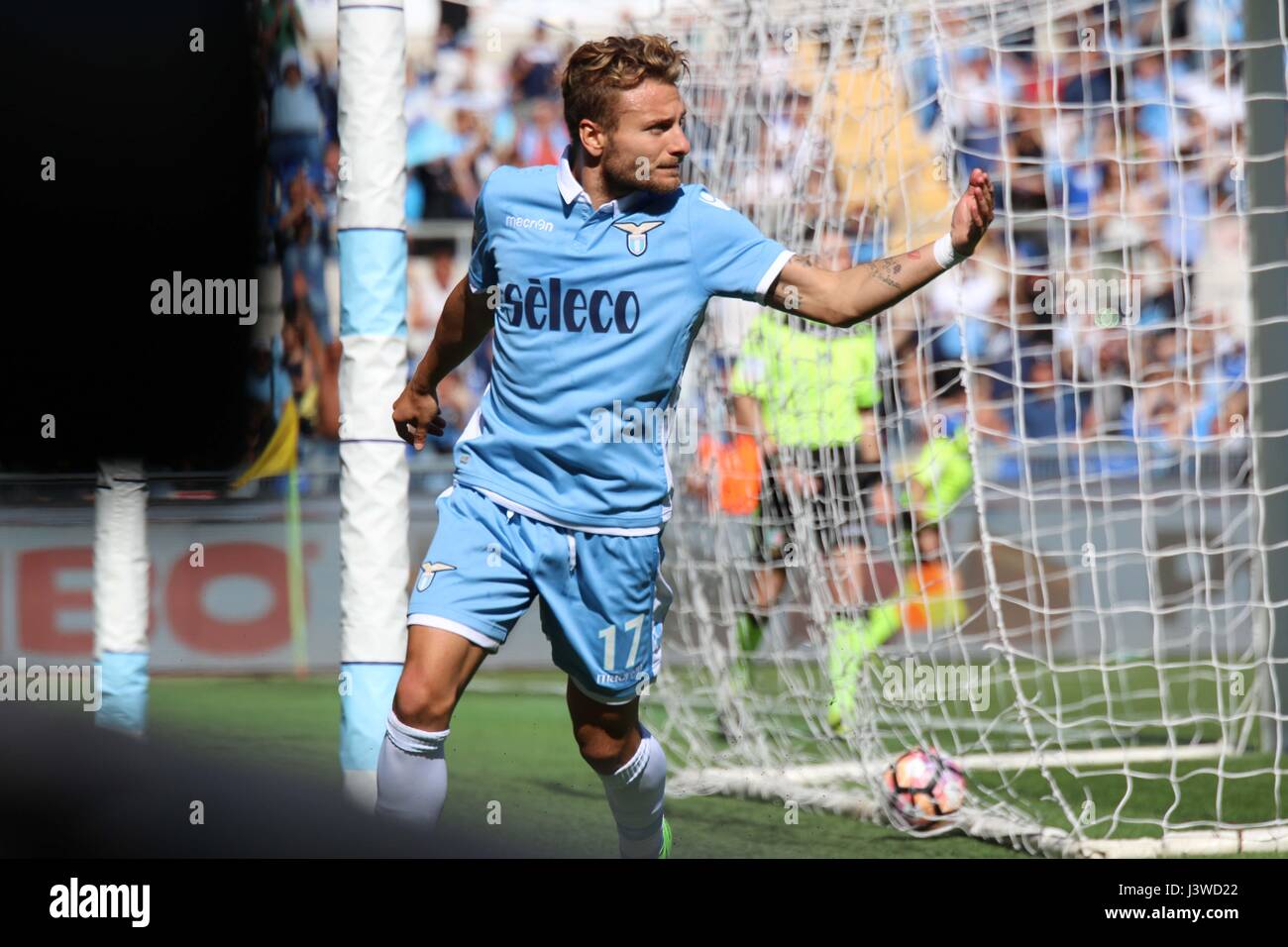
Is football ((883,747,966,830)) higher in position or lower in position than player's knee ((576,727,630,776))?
lower

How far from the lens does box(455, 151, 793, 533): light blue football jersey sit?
3.55m

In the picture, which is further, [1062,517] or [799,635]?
[1062,517]

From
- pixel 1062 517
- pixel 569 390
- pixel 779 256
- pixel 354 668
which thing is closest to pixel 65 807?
pixel 354 668

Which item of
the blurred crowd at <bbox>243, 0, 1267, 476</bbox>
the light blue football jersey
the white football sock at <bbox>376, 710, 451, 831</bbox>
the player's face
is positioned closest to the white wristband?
the light blue football jersey

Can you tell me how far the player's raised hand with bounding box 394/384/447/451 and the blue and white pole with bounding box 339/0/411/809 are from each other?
668 mm

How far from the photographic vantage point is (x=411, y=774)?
3.49 metres

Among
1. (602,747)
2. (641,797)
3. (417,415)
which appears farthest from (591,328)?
(641,797)

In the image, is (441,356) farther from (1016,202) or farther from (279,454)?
(1016,202)

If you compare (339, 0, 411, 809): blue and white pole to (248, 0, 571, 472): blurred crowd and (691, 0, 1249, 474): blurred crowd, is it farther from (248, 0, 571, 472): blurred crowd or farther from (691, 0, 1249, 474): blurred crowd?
(248, 0, 571, 472): blurred crowd

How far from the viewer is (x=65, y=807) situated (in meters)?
5.41

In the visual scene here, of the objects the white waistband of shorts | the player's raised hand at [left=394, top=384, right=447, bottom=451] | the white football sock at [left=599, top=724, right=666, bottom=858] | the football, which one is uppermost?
the player's raised hand at [left=394, top=384, right=447, bottom=451]

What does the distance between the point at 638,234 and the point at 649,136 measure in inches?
8.4

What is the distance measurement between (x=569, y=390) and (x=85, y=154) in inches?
155

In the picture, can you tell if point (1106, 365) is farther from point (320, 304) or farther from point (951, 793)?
point (951, 793)
